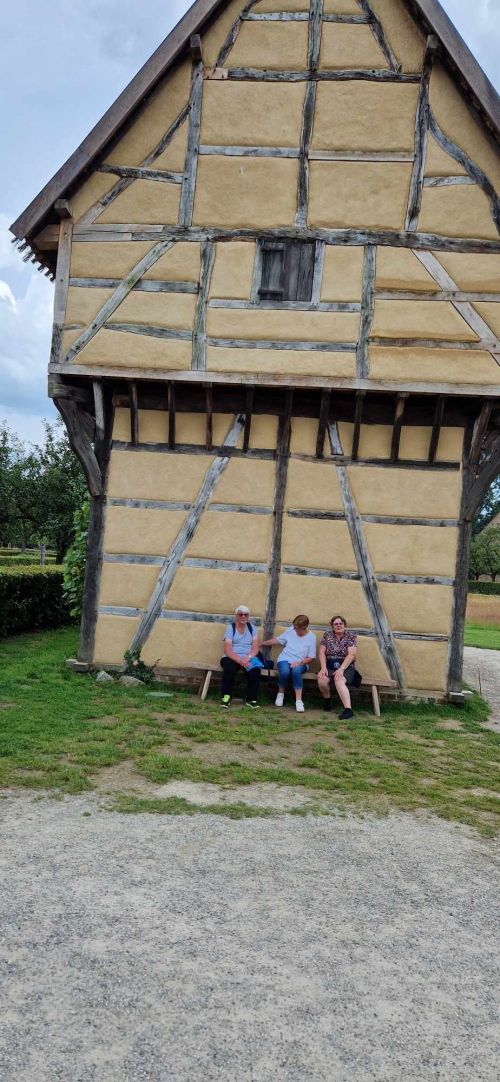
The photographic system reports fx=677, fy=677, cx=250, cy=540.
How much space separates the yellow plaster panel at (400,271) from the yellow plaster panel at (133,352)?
2.89 m

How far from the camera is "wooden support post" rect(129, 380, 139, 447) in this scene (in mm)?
9728

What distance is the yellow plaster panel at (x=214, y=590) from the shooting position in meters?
9.84

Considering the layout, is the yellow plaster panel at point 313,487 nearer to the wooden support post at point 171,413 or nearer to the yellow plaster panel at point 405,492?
the yellow plaster panel at point 405,492

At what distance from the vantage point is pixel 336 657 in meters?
9.35

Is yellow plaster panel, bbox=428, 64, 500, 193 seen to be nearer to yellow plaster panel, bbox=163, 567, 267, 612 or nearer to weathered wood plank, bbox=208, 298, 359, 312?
weathered wood plank, bbox=208, 298, 359, 312

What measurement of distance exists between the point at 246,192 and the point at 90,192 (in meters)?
2.27

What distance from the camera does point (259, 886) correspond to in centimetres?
413

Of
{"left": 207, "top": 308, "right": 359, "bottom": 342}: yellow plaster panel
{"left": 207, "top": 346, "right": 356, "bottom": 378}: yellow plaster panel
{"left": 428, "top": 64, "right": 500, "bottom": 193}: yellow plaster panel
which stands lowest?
{"left": 207, "top": 346, "right": 356, "bottom": 378}: yellow plaster panel

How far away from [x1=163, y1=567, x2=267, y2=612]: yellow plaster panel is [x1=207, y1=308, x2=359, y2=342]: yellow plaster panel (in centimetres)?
338

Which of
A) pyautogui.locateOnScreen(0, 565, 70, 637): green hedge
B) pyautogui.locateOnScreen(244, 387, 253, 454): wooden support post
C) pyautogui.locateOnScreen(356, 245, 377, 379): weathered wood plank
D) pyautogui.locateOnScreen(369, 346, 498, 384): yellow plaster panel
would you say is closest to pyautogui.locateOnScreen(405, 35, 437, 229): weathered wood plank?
pyautogui.locateOnScreen(356, 245, 377, 379): weathered wood plank

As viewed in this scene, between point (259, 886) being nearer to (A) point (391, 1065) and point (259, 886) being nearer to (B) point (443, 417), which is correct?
(A) point (391, 1065)

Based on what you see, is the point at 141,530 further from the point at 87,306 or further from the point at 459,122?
the point at 459,122

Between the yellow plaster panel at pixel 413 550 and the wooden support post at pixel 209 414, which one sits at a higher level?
the wooden support post at pixel 209 414

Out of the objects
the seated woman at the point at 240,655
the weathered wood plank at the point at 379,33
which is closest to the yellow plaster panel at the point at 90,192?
the weathered wood plank at the point at 379,33
